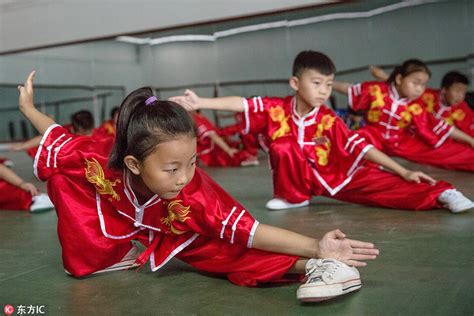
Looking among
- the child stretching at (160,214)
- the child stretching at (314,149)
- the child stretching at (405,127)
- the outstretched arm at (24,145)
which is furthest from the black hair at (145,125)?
the outstretched arm at (24,145)

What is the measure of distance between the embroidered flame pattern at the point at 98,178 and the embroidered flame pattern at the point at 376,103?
2113 mm

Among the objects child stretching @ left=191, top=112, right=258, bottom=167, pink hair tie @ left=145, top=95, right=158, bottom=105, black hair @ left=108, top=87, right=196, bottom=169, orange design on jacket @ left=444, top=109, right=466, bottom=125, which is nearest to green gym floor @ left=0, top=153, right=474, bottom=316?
black hair @ left=108, top=87, right=196, bottom=169

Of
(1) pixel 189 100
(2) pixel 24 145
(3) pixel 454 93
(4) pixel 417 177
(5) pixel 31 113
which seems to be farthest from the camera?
(3) pixel 454 93

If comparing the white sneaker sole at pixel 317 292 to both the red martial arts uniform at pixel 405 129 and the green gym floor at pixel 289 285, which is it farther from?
the red martial arts uniform at pixel 405 129

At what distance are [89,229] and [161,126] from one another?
47 centimetres

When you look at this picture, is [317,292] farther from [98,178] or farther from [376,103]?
[376,103]

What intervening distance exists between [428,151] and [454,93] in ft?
2.36

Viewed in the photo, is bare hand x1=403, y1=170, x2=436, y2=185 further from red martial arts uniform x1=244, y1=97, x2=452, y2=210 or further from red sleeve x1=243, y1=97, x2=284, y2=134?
red sleeve x1=243, y1=97, x2=284, y2=134

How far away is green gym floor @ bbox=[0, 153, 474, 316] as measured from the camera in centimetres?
120

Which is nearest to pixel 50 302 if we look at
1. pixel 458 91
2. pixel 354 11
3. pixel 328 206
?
pixel 328 206

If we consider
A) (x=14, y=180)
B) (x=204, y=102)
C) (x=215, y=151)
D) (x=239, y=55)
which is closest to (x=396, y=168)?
(x=204, y=102)

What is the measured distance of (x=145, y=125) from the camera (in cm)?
126

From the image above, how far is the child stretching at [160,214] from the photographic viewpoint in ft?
4.08

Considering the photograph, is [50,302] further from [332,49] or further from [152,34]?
[152,34]
